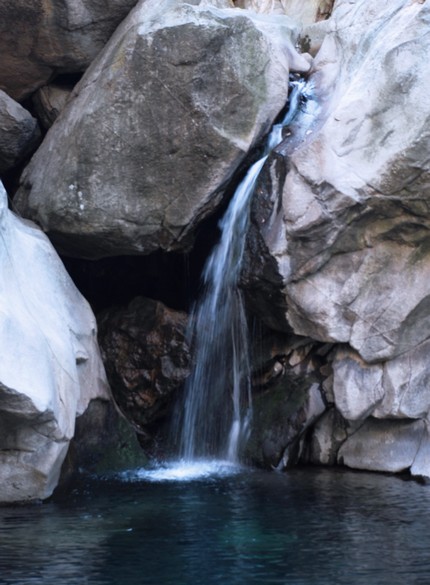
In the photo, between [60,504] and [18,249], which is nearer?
[60,504]

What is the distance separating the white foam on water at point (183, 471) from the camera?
1058 centimetres

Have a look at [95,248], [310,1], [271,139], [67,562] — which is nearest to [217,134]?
[271,139]

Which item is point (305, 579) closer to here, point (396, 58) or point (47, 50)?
point (396, 58)

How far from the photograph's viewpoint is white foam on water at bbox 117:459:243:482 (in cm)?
1058

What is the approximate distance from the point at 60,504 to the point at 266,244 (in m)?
3.51

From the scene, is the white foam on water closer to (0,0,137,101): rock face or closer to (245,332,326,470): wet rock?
(245,332,326,470): wet rock

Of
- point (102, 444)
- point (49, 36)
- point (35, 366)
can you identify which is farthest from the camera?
point (49, 36)

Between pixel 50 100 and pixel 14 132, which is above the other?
pixel 50 100

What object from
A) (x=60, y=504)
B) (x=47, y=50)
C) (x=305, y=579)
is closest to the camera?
(x=305, y=579)

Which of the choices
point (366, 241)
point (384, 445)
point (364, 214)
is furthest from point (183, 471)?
point (364, 214)

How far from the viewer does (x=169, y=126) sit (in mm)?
11273

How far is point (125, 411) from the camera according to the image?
1216 cm

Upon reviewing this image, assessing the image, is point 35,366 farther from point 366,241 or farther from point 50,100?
point 50,100

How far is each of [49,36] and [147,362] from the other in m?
4.08
